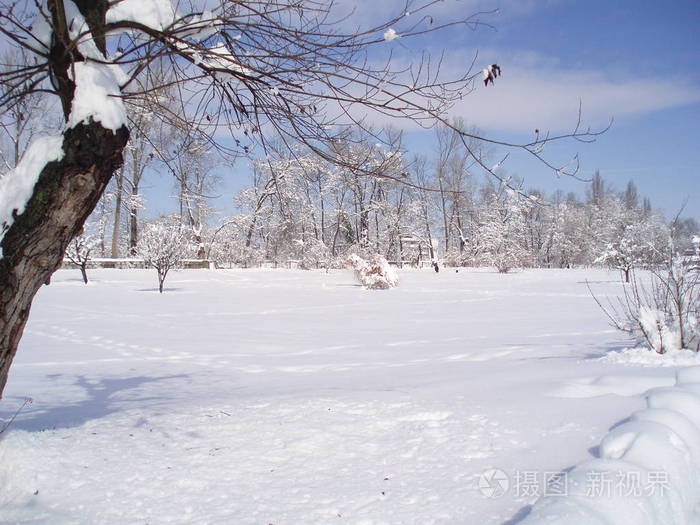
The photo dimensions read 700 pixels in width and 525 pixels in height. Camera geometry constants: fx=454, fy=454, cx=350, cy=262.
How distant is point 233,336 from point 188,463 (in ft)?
17.5

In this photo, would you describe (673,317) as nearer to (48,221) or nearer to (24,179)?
(48,221)

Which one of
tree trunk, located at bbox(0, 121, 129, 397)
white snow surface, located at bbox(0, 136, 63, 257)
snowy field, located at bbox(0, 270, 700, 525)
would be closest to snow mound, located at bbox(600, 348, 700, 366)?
snowy field, located at bbox(0, 270, 700, 525)

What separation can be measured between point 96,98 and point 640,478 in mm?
2796

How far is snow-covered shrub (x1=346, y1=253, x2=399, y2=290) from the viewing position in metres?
16.7

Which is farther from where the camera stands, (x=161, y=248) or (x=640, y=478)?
(x=161, y=248)

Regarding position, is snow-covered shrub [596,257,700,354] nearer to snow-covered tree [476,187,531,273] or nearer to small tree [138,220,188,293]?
small tree [138,220,188,293]

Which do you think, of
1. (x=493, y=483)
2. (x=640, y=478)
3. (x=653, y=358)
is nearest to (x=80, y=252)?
(x=653, y=358)

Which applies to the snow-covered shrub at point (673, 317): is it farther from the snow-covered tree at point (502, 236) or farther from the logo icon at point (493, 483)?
the snow-covered tree at point (502, 236)

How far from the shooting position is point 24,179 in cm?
194

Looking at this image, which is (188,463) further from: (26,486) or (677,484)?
(677,484)

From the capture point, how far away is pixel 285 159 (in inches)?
126

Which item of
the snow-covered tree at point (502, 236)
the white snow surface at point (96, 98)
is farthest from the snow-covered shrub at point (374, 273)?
the white snow surface at point (96, 98)

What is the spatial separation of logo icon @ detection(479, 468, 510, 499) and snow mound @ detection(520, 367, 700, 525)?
0.61ft

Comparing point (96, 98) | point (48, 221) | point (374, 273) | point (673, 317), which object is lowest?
point (673, 317)
